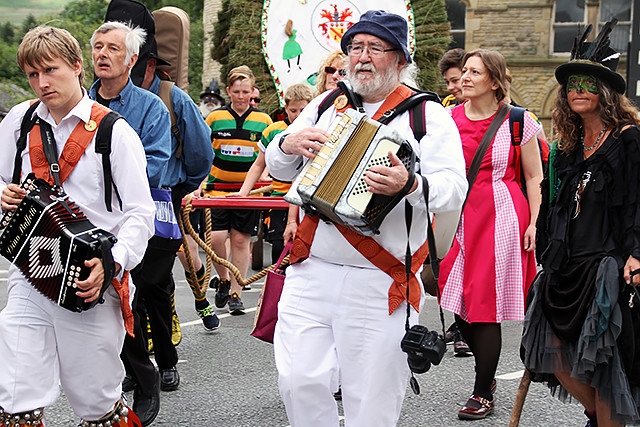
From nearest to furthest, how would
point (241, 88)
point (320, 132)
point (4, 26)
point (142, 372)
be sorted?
point (320, 132) < point (142, 372) < point (241, 88) < point (4, 26)

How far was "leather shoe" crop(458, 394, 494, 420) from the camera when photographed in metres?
5.89

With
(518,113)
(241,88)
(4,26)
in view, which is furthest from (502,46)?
(518,113)

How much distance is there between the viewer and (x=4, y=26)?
35.0 m

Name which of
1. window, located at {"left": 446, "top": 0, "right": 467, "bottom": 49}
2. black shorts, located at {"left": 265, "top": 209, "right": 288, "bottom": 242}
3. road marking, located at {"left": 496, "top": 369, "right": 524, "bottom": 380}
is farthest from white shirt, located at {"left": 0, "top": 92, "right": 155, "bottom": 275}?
window, located at {"left": 446, "top": 0, "right": 467, "bottom": 49}

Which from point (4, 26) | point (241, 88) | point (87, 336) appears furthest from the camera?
point (4, 26)

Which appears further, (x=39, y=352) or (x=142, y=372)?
(x=142, y=372)

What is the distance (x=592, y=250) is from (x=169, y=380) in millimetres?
2876

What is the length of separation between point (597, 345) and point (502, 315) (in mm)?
1361

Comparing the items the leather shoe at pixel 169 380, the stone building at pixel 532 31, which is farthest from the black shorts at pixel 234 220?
the stone building at pixel 532 31

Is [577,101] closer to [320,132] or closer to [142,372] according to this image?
[320,132]

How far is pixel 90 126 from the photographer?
433cm

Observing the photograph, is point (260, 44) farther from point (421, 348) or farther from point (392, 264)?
point (421, 348)

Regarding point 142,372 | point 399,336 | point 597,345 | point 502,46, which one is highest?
point 399,336

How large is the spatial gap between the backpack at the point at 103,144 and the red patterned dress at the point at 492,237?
8.04 feet
